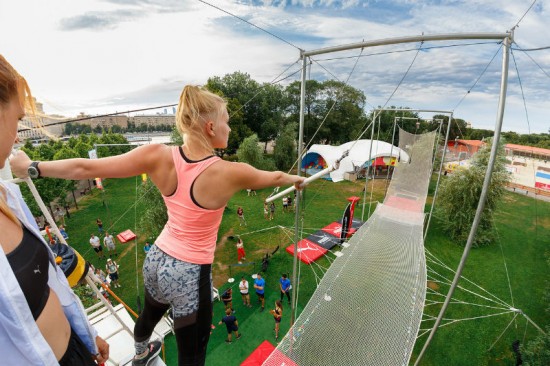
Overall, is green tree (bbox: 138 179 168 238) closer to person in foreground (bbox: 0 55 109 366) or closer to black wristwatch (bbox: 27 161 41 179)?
black wristwatch (bbox: 27 161 41 179)

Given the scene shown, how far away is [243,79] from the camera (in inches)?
1034

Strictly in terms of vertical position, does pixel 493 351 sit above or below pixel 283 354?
below

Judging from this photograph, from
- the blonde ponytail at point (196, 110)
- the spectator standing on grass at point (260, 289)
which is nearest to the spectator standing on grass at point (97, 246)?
the spectator standing on grass at point (260, 289)

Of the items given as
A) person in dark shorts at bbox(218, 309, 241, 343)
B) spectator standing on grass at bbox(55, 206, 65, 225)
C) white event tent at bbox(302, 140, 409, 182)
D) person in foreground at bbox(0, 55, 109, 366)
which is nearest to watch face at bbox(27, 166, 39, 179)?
person in foreground at bbox(0, 55, 109, 366)

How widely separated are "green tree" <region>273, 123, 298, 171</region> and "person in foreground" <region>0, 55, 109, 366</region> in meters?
22.5

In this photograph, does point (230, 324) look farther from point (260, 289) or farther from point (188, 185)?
point (188, 185)

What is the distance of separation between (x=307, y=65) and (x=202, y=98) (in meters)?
2.82

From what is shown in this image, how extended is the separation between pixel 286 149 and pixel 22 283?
74.8 ft

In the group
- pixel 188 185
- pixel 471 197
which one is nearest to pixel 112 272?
pixel 188 185

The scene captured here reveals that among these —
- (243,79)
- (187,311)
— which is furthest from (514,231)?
(243,79)

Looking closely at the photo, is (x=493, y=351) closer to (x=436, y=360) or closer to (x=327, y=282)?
(x=436, y=360)

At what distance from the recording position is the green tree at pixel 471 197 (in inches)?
470

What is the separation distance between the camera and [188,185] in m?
1.30

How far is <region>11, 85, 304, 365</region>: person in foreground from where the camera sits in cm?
129
